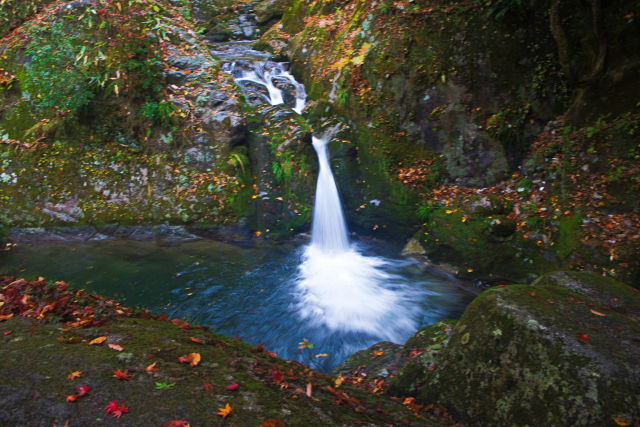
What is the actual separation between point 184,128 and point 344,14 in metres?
7.04

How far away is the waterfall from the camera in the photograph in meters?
8.62

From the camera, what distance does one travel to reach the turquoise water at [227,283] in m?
5.24

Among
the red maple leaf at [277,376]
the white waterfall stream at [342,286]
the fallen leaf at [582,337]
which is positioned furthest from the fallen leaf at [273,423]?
the white waterfall stream at [342,286]

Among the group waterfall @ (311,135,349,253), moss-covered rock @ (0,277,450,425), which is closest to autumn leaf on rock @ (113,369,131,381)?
moss-covered rock @ (0,277,450,425)

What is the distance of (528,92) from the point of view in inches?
268

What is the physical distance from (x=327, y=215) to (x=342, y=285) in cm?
268

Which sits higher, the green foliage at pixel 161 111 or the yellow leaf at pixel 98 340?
the green foliage at pixel 161 111

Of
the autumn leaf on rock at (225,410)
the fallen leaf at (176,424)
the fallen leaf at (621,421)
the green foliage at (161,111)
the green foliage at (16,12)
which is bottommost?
the fallen leaf at (621,421)

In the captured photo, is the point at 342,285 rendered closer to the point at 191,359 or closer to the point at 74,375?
the point at 191,359

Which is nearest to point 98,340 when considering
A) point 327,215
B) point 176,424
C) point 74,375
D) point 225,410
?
point 74,375

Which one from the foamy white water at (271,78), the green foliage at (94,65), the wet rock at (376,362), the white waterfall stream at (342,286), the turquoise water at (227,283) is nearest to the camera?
the wet rock at (376,362)

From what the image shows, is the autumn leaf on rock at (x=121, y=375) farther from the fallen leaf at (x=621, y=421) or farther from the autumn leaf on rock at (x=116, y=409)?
the fallen leaf at (x=621, y=421)

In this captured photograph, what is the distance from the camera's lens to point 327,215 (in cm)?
896

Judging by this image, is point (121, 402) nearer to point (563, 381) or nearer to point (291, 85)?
point (563, 381)
